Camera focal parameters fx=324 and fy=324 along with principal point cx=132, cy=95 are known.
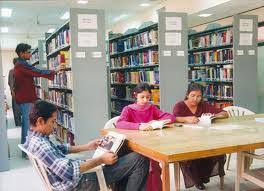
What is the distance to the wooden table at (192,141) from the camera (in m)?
1.88

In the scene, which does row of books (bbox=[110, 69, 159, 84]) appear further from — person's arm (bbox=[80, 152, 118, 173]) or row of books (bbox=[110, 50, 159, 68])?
person's arm (bbox=[80, 152, 118, 173])

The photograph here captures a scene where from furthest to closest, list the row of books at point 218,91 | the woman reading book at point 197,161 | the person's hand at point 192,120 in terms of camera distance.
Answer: the row of books at point 218,91 < the woman reading book at point 197,161 < the person's hand at point 192,120

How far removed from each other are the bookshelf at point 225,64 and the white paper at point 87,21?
2521mm

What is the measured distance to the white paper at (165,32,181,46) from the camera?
510 centimetres

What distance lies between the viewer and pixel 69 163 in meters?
2.02

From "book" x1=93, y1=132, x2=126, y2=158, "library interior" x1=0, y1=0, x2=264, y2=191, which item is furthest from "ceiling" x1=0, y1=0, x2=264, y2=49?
"book" x1=93, y1=132, x2=126, y2=158

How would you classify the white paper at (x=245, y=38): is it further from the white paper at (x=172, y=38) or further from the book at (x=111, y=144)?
the book at (x=111, y=144)

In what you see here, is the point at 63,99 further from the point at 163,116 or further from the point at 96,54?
the point at 163,116

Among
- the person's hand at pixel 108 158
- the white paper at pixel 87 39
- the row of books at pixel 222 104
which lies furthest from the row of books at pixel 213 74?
the person's hand at pixel 108 158

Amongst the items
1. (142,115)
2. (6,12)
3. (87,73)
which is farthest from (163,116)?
(6,12)

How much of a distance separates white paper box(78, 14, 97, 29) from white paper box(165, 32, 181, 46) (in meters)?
1.22

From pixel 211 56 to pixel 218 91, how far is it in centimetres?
74

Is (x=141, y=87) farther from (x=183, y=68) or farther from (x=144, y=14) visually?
(x=144, y=14)

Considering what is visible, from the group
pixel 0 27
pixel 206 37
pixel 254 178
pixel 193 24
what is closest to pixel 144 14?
pixel 193 24
